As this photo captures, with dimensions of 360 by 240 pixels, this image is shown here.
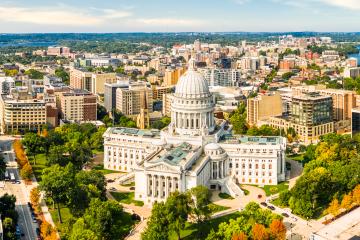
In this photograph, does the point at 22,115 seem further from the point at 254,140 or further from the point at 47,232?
the point at 47,232

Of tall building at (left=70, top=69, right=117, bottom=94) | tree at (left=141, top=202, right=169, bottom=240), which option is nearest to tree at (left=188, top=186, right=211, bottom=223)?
tree at (left=141, top=202, right=169, bottom=240)

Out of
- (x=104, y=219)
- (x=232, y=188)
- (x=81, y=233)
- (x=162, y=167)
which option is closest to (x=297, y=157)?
(x=232, y=188)

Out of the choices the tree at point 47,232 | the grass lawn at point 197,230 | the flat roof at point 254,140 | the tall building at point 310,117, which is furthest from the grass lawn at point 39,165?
the tall building at point 310,117

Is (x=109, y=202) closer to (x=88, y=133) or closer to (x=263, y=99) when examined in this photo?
(x=88, y=133)

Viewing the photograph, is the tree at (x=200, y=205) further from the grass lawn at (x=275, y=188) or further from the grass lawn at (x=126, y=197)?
the grass lawn at (x=275, y=188)

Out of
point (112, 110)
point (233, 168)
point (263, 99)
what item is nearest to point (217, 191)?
point (233, 168)

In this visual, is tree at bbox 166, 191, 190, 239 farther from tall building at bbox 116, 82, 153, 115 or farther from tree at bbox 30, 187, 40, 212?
tall building at bbox 116, 82, 153, 115
